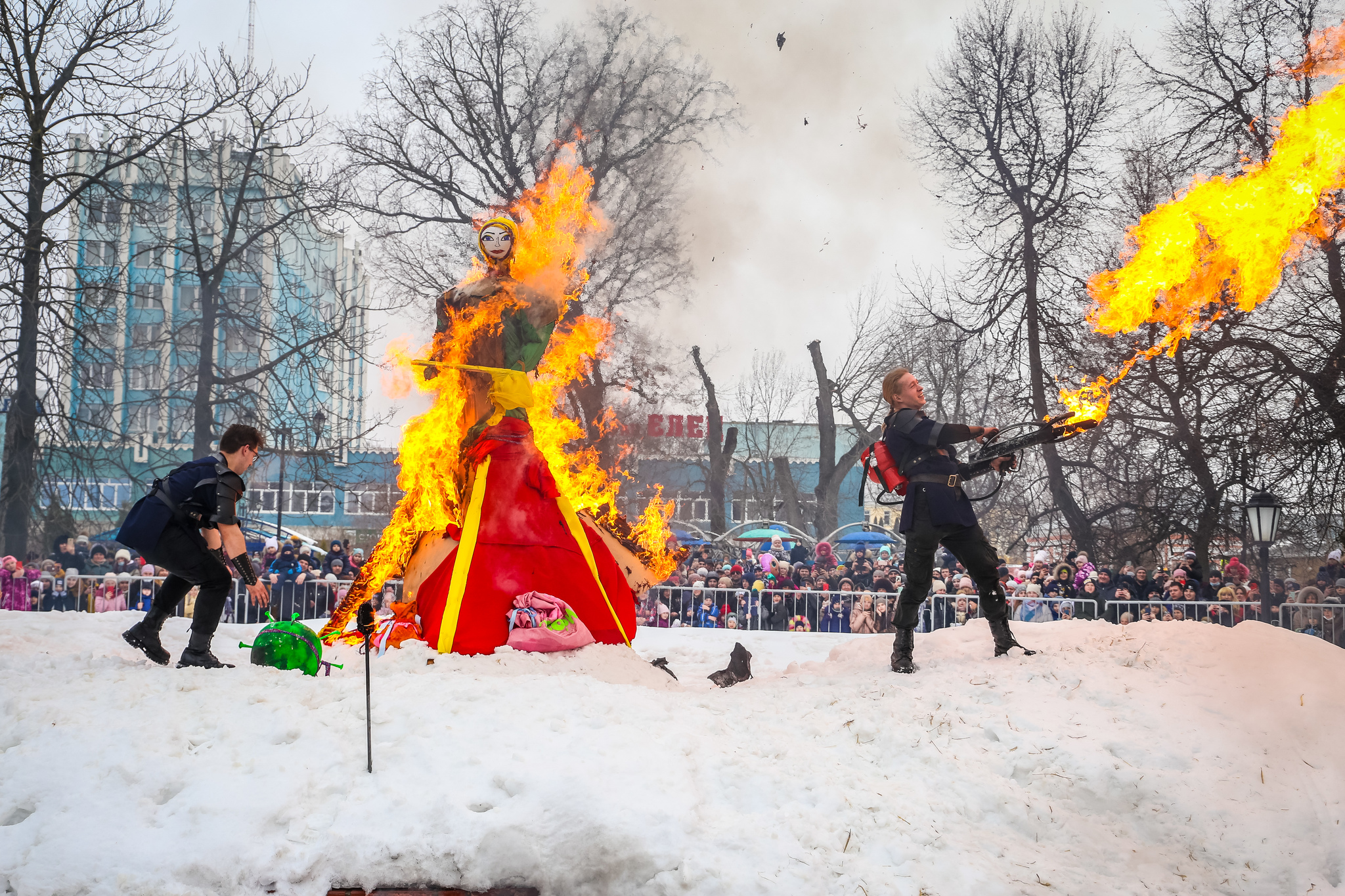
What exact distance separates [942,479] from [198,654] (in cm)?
483

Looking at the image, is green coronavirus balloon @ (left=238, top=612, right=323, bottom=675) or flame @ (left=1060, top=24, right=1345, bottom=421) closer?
green coronavirus balloon @ (left=238, top=612, right=323, bottom=675)

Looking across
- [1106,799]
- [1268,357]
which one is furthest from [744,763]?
[1268,357]

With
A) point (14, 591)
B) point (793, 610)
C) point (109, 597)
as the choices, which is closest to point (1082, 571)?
point (793, 610)

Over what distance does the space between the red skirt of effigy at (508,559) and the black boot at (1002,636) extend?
2514 mm

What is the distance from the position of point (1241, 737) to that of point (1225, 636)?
1265 millimetres

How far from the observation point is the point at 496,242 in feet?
21.7

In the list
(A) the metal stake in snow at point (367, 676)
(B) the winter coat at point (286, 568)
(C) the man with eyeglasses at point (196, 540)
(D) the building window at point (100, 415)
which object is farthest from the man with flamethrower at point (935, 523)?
(D) the building window at point (100, 415)

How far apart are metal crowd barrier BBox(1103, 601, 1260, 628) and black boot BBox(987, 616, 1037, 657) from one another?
522 centimetres

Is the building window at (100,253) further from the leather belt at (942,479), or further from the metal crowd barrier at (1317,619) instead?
the metal crowd barrier at (1317,619)

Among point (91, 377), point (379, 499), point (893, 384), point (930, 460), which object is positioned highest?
point (91, 377)

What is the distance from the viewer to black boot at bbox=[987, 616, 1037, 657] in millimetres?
5855

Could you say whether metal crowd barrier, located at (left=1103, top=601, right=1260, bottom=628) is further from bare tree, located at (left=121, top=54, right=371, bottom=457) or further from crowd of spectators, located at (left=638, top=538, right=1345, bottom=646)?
bare tree, located at (left=121, top=54, right=371, bottom=457)

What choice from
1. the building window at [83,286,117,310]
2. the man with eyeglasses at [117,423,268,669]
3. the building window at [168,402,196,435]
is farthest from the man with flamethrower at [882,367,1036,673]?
the building window at [168,402,196,435]

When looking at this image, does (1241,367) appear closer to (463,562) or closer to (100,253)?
(463,562)
